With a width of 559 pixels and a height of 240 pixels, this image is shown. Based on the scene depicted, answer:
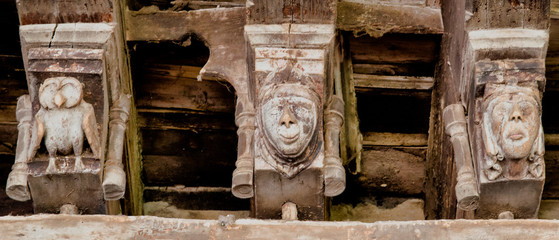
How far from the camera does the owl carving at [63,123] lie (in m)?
5.59

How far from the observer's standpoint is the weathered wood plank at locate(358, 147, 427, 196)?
6637 millimetres

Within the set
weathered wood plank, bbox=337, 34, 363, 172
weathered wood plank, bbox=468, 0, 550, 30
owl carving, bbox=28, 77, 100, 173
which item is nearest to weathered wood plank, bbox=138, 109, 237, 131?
weathered wood plank, bbox=337, 34, 363, 172

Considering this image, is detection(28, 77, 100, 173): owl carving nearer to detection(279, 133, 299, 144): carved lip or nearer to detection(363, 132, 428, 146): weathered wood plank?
detection(279, 133, 299, 144): carved lip

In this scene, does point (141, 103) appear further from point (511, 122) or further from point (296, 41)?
point (511, 122)

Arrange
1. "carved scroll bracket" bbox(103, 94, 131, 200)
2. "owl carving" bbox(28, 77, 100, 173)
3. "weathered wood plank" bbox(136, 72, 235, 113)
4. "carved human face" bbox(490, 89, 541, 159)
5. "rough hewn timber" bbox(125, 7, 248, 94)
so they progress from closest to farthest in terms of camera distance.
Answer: "carved human face" bbox(490, 89, 541, 159) < "owl carving" bbox(28, 77, 100, 173) < "carved scroll bracket" bbox(103, 94, 131, 200) < "rough hewn timber" bbox(125, 7, 248, 94) < "weathered wood plank" bbox(136, 72, 235, 113)

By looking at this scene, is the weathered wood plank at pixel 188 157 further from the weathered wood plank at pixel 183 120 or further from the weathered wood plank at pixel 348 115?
the weathered wood plank at pixel 348 115

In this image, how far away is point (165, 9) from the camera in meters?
6.42

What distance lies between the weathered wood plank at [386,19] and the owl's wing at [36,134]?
1.68m

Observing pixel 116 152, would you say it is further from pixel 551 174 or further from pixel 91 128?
pixel 551 174

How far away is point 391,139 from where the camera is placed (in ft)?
21.7

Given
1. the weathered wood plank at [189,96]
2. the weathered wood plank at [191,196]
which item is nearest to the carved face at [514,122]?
the weathered wood plank at [189,96]

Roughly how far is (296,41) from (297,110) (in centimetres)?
41

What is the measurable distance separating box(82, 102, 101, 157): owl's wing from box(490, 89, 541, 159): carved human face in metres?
1.90

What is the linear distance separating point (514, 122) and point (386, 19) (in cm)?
109
